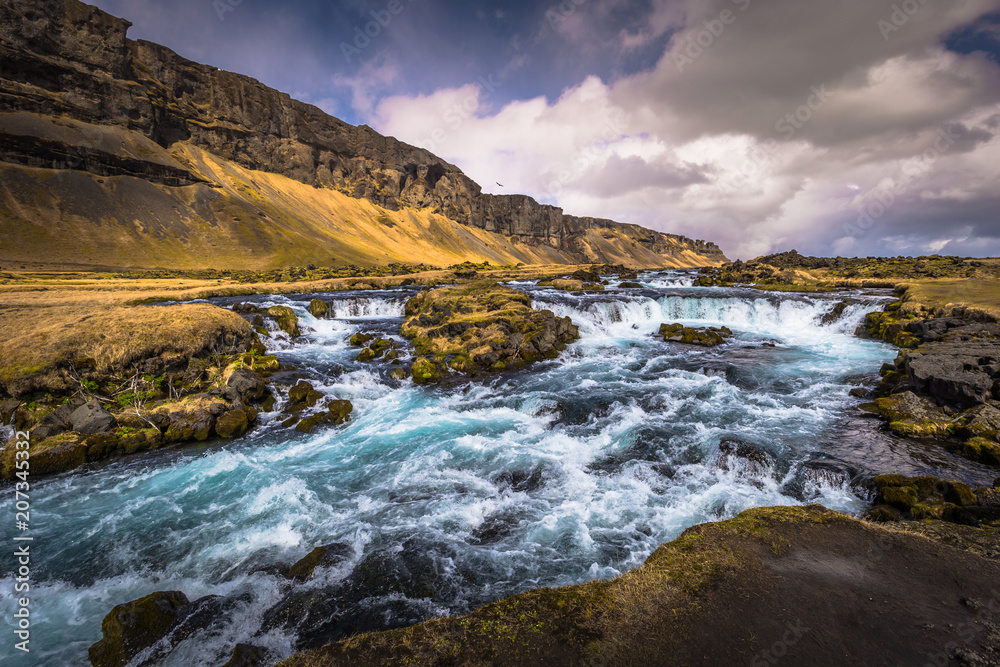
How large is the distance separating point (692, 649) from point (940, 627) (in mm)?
3003

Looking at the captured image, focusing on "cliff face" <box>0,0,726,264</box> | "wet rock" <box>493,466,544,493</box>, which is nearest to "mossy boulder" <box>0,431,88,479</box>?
"wet rock" <box>493,466,544,493</box>

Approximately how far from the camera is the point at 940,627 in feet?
14.7

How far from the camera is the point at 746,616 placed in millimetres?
4645

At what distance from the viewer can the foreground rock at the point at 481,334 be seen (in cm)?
2269

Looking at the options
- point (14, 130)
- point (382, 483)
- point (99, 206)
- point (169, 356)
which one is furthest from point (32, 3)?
point (382, 483)

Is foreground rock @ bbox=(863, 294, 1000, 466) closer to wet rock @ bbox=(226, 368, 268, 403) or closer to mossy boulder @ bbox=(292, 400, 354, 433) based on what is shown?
mossy boulder @ bbox=(292, 400, 354, 433)

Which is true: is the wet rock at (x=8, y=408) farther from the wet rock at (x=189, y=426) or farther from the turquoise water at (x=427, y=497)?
the wet rock at (x=189, y=426)

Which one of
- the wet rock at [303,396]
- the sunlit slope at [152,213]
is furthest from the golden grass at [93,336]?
the sunlit slope at [152,213]

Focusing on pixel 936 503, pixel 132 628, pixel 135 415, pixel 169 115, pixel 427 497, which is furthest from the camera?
pixel 169 115

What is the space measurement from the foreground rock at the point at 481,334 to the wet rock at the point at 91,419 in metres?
12.0

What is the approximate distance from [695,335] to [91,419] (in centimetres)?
3259

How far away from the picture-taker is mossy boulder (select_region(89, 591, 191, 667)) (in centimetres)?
592

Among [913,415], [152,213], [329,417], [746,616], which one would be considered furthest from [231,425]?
[152,213]

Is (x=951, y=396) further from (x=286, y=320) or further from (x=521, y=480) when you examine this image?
(x=286, y=320)
